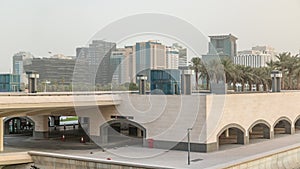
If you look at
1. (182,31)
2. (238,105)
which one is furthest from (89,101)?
(238,105)

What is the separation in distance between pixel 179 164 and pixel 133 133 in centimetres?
1373

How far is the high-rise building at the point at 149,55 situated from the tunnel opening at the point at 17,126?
1177 centimetres

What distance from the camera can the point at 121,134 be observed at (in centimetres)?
3219

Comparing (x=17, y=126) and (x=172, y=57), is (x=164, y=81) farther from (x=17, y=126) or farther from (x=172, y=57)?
(x=17, y=126)

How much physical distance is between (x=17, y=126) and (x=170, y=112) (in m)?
19.4

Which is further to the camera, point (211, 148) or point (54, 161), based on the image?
point (211, 148)

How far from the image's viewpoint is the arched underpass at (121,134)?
25.8 m

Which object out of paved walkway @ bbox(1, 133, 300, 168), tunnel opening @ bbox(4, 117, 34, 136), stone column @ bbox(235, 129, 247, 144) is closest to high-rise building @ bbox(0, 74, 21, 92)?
tunnel opening @ bbox(4, 117, 34, 136)

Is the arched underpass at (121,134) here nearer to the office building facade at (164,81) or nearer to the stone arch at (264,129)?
the office building facade at (164,81)

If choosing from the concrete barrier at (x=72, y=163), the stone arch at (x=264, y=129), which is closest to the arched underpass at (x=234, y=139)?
the stone arch at (x=264, y=129)

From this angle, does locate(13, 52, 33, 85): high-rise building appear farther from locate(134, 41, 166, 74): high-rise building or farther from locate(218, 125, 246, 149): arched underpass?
locate(218, 125, 246, 149): arched underpass

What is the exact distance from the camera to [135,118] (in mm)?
25016

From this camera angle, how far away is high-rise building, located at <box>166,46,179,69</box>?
40000 mm

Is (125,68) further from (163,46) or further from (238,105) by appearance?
(238,105)
